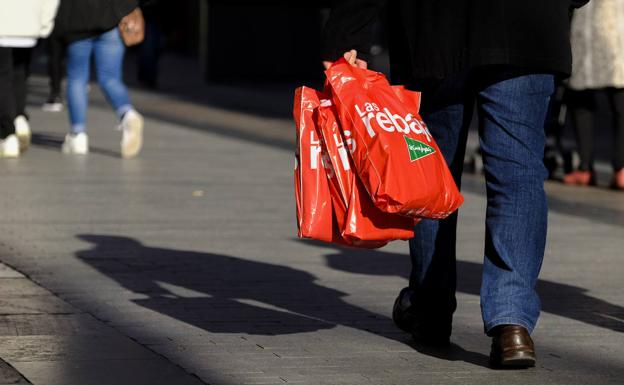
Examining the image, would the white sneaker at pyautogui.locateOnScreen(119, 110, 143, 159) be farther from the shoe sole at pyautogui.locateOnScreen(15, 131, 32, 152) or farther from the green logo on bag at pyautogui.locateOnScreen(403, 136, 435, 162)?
the green logo on bag at pyautogui.locateOnScreen(403, 136, 435, 162)

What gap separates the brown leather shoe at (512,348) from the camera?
4977mm

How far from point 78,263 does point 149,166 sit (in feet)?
14.6

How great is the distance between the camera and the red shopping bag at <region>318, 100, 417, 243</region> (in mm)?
4984

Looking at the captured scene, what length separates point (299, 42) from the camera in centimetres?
2328

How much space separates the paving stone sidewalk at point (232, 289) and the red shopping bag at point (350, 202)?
423 millimetres

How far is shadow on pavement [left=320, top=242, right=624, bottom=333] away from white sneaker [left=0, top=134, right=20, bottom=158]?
4.42 meters

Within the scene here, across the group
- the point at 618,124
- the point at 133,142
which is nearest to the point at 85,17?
the point at 133,142

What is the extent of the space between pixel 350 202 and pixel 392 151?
0.23 metres

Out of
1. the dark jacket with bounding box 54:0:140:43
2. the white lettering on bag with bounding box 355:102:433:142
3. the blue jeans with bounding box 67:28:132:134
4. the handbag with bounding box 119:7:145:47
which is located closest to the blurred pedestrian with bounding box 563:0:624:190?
the handbag with bounding box 119:7:145:47

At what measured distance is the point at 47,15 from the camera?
9992 mm

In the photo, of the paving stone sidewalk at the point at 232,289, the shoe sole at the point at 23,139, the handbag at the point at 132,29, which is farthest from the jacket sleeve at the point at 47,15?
the shoe sole at the point at 23,139

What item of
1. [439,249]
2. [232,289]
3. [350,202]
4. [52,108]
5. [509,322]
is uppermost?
[350,202]

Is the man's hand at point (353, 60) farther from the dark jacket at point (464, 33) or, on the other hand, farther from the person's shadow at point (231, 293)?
the person's shadow at point (231, 293)

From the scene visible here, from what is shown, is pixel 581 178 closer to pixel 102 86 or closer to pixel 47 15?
pixel 102 86
